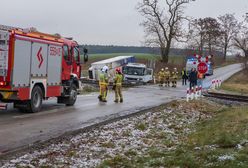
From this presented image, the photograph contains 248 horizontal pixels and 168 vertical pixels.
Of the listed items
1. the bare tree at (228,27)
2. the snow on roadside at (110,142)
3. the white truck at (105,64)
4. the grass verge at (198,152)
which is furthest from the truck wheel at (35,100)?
the bare tree at (228,27)

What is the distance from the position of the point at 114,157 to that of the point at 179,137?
365 cm

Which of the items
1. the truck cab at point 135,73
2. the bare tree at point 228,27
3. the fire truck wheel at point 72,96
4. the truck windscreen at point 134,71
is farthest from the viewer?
the bare tree at point 228,27

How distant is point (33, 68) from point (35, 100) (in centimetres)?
121

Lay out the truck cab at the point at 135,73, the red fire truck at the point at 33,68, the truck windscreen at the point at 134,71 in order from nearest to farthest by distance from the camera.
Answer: the red fire truck at the point at 33,68, the truck cab at the point at 135,73, the truck windscreen at the point at 134,71

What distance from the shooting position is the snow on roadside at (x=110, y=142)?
857 centimetres

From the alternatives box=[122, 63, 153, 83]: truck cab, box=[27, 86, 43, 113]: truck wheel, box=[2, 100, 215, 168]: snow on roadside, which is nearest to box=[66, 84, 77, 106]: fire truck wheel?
box=[27, 86, 43, 113]: truck wheel

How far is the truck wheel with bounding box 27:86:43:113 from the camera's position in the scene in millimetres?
16297

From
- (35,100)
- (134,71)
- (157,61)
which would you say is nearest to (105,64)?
(134,71)

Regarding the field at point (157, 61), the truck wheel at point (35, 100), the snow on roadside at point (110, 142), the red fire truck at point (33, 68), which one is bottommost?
the snow on roadside at point (110, 142)

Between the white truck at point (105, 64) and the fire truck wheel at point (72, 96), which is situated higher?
the white truck at point (105, 64)

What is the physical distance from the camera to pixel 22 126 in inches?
520

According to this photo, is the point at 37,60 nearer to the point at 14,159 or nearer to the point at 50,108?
the point at 50,108

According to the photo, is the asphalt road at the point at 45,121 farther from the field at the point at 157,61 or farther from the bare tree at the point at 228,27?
the bare tree at the point at 228,27

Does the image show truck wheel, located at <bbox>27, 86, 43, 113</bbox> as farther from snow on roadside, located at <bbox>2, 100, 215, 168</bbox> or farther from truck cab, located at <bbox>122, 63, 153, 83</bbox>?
truck cab, located at <bbox>122, 63, 153, 83</bbox>
